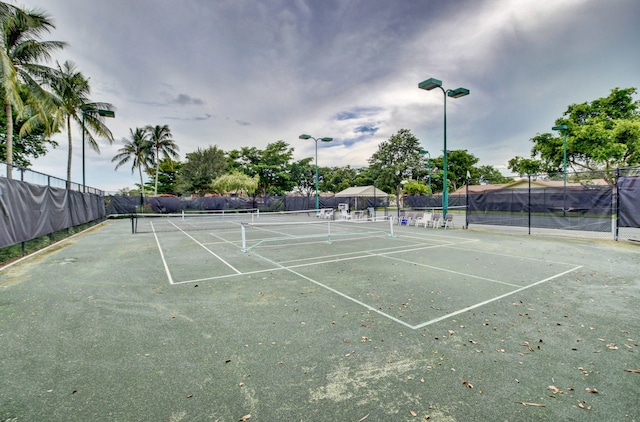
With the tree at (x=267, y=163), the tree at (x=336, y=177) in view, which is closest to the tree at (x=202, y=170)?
the tree at (x=267, y=163)

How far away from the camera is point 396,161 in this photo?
60.8 m

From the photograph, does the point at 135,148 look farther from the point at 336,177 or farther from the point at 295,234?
the point at 336,177

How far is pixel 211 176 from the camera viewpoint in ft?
159

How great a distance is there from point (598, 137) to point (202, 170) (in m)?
50.0

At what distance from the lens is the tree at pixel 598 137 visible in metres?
24.7

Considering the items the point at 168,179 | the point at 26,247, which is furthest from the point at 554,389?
A: the point at 168,179

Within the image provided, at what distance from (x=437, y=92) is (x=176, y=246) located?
50.1 feet

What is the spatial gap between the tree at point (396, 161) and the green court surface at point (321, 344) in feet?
171

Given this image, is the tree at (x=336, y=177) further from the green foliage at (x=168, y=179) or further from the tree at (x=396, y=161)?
the green foliage at (x=168, y=179)

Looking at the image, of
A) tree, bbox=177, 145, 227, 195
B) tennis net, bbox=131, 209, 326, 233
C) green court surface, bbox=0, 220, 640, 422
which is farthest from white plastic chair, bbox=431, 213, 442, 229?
tree, bbox=177, 145, 227, 195

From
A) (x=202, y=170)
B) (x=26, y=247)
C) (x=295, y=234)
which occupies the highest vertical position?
(x=202, y=170)

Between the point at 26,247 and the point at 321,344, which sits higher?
the point at 26,247

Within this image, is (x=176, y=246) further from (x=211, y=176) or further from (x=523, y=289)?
(x=211, y=176)

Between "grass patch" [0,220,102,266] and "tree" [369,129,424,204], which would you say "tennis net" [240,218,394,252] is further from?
"tree" [369,129,424,204]
